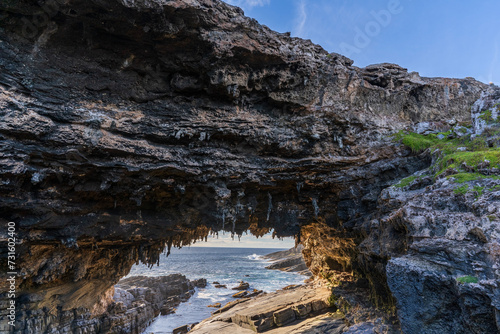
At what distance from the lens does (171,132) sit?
11258mm

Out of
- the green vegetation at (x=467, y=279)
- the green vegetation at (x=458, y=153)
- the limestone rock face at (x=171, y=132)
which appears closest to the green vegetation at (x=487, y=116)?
the green vegetation at (x=458, y=153)

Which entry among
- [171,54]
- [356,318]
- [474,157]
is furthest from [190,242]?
[474,157]

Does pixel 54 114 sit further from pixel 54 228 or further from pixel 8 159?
pixel 54 228

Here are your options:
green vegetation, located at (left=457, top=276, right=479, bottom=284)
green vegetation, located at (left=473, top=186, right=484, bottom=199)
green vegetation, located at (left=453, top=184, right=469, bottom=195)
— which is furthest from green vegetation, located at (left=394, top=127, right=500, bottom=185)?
green vegetation, located at (left=457, top=276, right=479, bottom=284)

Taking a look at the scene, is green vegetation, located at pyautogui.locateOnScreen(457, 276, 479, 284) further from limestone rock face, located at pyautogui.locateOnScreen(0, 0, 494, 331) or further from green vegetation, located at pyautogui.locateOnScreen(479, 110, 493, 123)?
green vegetation, located at pyautogui.locateOnScreen(479, 110, 493, 123)

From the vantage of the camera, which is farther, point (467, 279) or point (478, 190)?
point (478, 190)

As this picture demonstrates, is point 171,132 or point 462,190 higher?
point 171,132

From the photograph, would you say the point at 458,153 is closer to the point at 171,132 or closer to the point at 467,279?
the point at 467,279

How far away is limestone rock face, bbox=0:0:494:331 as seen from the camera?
9.26 m

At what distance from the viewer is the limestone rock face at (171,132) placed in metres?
9.26

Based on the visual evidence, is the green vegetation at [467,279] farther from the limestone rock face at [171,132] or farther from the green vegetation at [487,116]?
the green vegetation at [487,116]

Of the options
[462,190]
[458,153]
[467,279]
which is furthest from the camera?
[458,153]

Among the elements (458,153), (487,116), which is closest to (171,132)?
(458,153)

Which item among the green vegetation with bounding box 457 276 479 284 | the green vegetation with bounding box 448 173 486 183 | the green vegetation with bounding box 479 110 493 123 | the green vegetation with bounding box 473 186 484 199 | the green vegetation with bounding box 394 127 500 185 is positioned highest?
the green vegetation with bounding box 479 110 493 123
